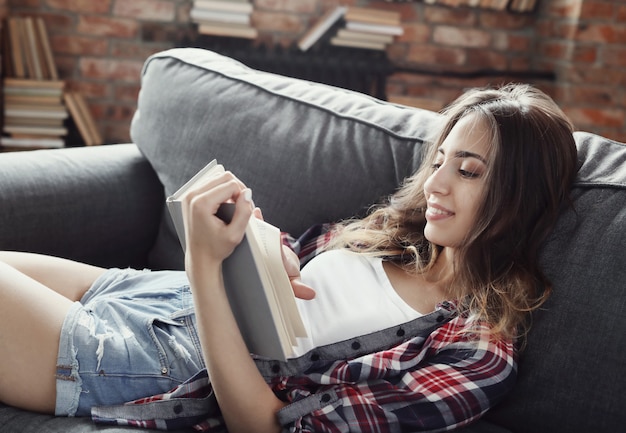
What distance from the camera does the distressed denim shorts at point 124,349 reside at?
1014 mm

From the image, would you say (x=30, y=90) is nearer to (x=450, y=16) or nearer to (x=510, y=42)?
(x=450, y=16)

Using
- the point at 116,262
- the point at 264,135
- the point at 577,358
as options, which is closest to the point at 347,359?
the point at 577,358

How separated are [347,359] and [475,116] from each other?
42 cm

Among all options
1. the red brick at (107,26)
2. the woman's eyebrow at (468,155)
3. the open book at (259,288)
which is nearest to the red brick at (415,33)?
the red brick at (107,26)

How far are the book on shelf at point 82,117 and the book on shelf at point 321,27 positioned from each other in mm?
884

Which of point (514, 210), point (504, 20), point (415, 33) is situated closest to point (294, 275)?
point (514, 210)

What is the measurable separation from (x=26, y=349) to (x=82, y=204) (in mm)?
535

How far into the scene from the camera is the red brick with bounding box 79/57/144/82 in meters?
2.81

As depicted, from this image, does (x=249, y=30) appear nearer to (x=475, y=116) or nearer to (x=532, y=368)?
(x=475, y=116)

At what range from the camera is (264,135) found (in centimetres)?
142

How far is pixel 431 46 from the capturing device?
3.04 m

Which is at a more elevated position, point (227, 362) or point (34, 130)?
point (227, 362)

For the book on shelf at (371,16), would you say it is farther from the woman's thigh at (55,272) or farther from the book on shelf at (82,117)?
the woman's thigh at (55,272)

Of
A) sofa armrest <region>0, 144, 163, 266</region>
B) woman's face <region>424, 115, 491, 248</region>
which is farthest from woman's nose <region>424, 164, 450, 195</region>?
sofa armrest <region>0, 144, 163, 266</region>
